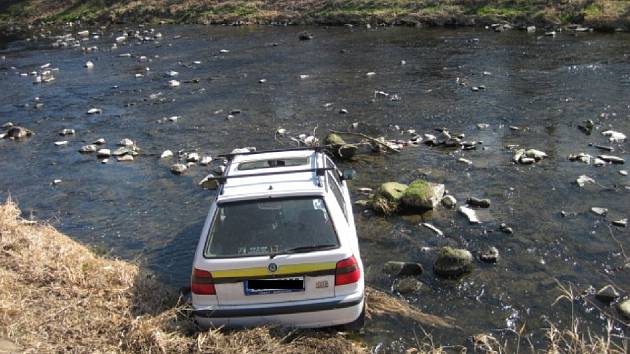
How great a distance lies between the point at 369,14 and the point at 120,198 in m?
28.3

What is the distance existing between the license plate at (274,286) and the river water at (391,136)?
1.75 m

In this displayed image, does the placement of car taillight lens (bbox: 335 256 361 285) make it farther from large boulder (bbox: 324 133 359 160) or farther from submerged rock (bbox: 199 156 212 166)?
submerged rock (bbox: 199 156 212 166)

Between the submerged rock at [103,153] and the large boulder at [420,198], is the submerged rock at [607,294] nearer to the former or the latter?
the large boulder at [420,198]

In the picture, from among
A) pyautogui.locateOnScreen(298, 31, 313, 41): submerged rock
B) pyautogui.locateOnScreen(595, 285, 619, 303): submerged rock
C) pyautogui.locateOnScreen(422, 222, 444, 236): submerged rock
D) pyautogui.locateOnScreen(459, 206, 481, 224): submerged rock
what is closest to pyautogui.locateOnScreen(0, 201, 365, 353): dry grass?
pyautogui.locateOnScreen(595, 285, 619, 303): submerged rock

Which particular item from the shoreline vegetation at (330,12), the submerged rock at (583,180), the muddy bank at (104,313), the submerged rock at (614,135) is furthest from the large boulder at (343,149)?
the shoreline vegetation at (330,12)

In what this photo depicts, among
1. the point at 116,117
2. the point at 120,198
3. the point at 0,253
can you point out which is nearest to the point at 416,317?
the point at 0,253

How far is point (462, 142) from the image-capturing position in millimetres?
17234

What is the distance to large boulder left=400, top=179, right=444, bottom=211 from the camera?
13102 mm

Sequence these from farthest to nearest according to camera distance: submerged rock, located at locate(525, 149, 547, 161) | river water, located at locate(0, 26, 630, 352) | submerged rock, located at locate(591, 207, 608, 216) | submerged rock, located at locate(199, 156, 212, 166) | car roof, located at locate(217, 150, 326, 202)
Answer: submerged rock, located at locate(199, 156, 212, 166), submerged rock, located at locate(525, 149, 547, 161), submerged rock, located at locate(591, 207, 608, 216), river water, located at locate(0, 26, 630, 352), car roof, located at locate(217, 150, 326, 202)

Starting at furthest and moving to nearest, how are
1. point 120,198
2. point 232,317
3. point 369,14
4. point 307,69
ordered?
point 369,14 → point 307,69 → point 120,198 → point 232,317

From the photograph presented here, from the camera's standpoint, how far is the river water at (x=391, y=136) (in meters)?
10.7

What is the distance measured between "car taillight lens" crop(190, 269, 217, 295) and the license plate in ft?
1.49

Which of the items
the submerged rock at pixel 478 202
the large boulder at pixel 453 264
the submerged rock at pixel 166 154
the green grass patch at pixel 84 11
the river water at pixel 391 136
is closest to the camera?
the large boulder at pixel 453 264

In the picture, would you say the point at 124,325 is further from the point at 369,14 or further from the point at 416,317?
the point at 369,14
